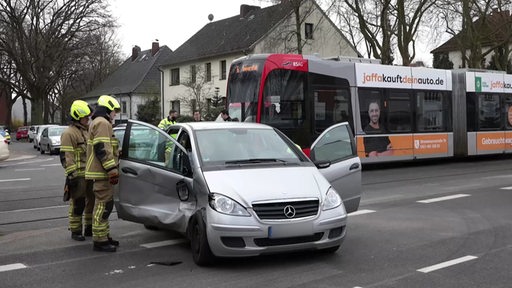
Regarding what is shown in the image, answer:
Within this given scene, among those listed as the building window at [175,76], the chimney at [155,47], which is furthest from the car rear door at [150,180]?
the chimney at [155,47]

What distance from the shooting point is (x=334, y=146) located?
7617 mm

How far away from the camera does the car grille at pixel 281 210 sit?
552 centimetres

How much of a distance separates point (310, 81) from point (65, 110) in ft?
221

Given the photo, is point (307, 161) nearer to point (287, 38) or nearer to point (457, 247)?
point (457, 247)

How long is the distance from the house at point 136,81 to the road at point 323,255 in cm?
4754

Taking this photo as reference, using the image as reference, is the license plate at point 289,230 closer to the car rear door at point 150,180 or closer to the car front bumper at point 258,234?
the car front bumper at point 258,234

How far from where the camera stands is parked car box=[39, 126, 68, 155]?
1185 inches

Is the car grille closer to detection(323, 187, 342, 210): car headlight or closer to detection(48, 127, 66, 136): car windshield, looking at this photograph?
detection(323, 187, 342, 210): car headlight

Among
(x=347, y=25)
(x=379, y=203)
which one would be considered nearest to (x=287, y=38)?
(x=347, y=25)

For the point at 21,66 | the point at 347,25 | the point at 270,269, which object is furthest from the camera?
the point at 21,66

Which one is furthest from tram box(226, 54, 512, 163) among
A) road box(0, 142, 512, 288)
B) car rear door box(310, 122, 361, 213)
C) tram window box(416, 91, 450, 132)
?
car rear door box(310, 122, 361, 213)

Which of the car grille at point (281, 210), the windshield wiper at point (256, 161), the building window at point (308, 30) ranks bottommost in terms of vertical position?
the car grille at point (281, 210)

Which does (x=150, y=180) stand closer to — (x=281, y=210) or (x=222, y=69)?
(x=281, y=210)

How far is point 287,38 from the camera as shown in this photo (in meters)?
34.1
